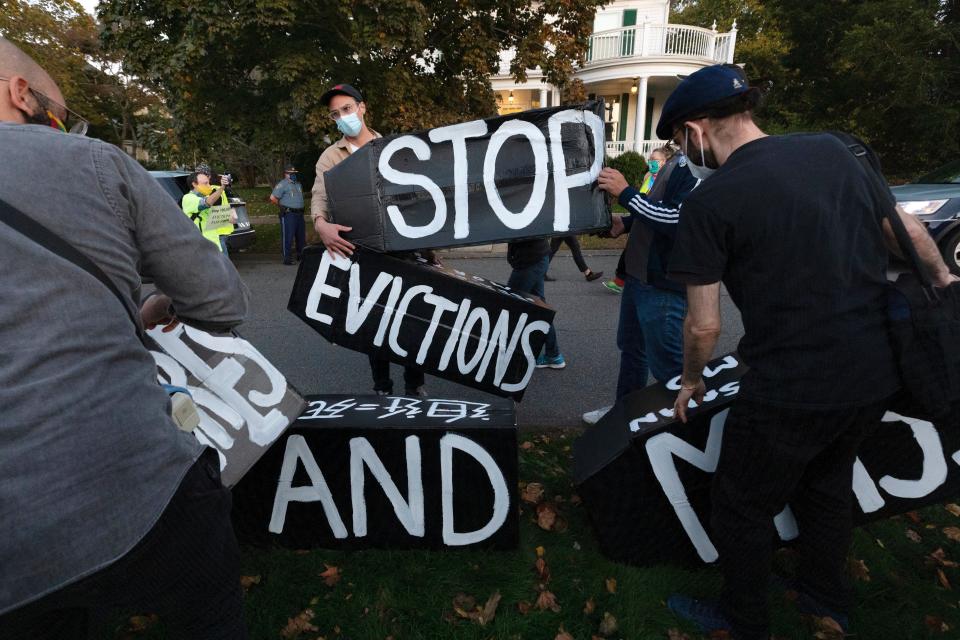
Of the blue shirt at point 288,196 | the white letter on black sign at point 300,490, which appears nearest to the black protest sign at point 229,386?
the white letter on black sign at point 300,490

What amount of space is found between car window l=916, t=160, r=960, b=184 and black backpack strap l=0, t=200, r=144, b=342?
968cm

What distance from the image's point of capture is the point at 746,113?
5.76 ft

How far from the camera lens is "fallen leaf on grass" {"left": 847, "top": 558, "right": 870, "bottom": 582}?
2.36 m

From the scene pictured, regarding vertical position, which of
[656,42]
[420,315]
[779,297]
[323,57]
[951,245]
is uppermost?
[656,42]

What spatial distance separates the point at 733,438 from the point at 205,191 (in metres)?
8.33

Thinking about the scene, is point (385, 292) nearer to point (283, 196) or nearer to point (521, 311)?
point (521, 311)

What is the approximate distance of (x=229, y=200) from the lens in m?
9.75

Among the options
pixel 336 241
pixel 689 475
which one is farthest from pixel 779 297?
pixel 336 241

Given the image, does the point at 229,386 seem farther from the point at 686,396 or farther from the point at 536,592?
the point at 686,396

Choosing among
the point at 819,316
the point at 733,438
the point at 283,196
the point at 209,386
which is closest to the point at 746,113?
the point at 819,316

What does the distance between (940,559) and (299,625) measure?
9.25ft

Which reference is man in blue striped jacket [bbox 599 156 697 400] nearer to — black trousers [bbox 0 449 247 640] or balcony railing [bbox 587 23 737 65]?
black trousers [bbox 0 449 247 640]

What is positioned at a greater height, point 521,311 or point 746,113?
point 746,113

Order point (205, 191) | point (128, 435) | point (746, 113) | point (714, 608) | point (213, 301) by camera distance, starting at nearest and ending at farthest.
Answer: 1. point (128, 435)
2. point (213, 301)
3. point (746, 113)
4. point (714, 608)
5. point (205, 191)
